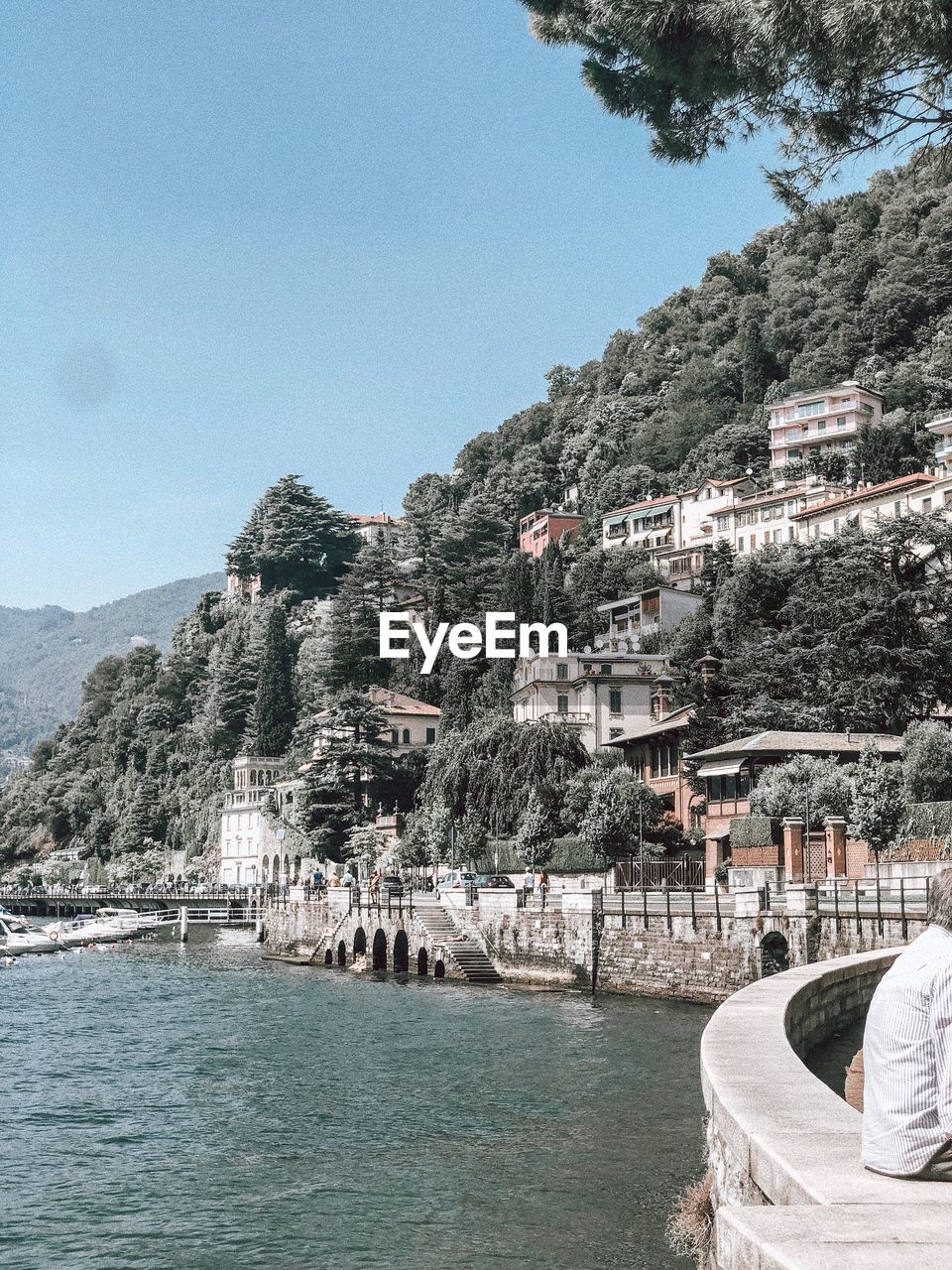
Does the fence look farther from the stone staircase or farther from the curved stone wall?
the curved stone wall

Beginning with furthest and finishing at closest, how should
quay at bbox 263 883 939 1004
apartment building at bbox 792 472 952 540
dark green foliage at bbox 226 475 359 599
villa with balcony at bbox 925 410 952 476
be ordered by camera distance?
dark green foliage at bbox 226 475 359 599
villa with balcony at bbox 925 410 952 476
apartment building at bbox 792 472 952 540
quay at bbox 263 883 939 1004

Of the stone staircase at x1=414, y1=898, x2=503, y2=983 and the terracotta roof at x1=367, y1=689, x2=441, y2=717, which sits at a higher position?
the terracotta roof at x1=367, y1=689, x2=441, y2=717

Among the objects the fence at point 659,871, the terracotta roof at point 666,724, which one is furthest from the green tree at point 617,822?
the terracotta roof at point 666,724

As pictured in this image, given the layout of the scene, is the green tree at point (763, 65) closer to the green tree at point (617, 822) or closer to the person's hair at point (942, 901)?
the person's hair at point (942, 901)

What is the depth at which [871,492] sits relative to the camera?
283 ft

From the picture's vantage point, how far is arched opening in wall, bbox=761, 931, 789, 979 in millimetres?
29634

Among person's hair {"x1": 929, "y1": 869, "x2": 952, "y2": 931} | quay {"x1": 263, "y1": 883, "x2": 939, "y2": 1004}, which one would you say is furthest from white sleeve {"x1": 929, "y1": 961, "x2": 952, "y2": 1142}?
quay {"x1": 263, "y1": 883, "x2": 939, "y2": 1004}

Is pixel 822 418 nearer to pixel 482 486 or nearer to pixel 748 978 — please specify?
pixel 482 486

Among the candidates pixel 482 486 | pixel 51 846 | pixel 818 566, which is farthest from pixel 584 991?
pixel 482 486

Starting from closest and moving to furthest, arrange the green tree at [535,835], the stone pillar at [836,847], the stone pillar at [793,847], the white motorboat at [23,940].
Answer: the stone pillar at [793,847], the stone pillar at [836,847], the green tree at [535,835], the white motorboat at [23,940]

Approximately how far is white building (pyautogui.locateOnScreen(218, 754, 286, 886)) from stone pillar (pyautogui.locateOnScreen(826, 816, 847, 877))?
69670mm

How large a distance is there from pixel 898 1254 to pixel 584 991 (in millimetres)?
32232

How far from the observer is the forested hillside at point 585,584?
58812mm

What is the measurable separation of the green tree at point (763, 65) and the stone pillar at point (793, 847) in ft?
79.4
